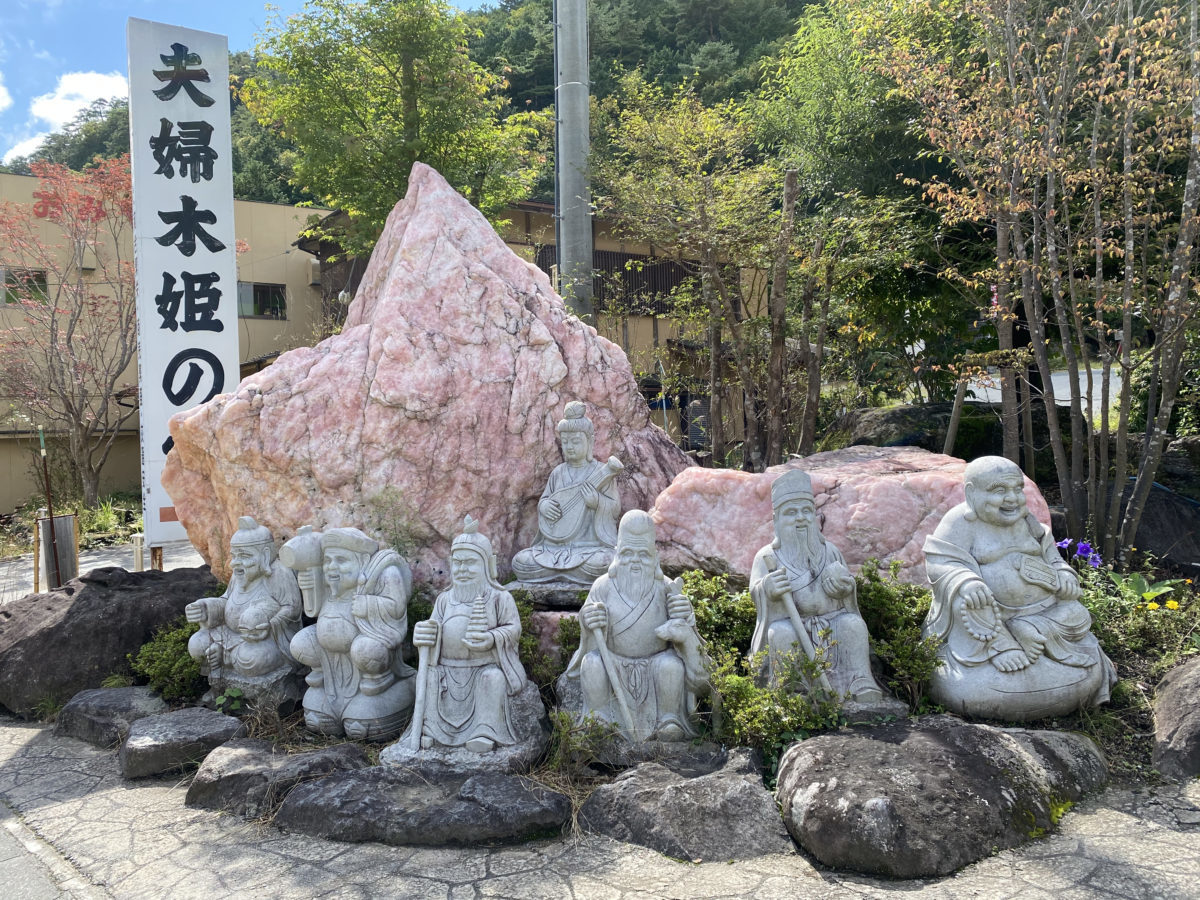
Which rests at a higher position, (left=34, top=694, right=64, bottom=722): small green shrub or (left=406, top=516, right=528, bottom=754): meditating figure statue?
(left=406, top=516, right=528, bottom=754): meditating figure statue

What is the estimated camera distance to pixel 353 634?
5613 millimetres

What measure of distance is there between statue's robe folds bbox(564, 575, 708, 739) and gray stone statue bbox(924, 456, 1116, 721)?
5.04 ft

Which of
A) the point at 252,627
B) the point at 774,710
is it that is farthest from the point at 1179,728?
the point at 252,627

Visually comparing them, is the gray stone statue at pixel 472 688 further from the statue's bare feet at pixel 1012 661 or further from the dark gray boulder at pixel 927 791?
the statue's bare feet at pixel 1012 661

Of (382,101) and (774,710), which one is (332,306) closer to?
(382,101)

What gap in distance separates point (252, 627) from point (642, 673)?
9.71 ft

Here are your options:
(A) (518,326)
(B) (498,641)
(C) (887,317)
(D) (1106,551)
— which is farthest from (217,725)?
(C) (887,317)

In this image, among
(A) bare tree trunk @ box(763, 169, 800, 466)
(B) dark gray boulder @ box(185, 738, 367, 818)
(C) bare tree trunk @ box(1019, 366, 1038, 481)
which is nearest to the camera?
(B) dark gray boulder @ box(185, 738, 367, 818)

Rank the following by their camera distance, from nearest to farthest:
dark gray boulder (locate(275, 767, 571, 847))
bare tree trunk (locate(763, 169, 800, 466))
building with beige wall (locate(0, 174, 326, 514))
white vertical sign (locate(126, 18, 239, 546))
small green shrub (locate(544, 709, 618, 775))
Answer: dark gray boulder (locate(275, 767, 571, 847)) → small green shrub (locate(544, 709, 618, 775)) → white vertical sign (locate(126, 18, 239, 546)) → bare tree trunk (locate(763, 169, 800, 466)) → building with beige wall (locate(0, 174, 326, 514))

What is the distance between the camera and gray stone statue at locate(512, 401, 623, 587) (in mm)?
6508

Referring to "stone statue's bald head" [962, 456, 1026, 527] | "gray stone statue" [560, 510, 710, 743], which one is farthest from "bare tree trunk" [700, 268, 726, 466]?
"gray stone statue" [560, 510, 710, 743]

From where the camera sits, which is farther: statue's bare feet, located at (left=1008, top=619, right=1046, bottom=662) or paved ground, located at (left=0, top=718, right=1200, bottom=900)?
statue's bare feet, located at (left=1008, top=619, right=1046, bottom=662)

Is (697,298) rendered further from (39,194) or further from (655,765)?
(39,194)

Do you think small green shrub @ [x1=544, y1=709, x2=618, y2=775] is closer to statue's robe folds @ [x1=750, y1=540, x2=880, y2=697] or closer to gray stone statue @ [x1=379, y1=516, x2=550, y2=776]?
gray stone statue @ [x1=379, y1=516, x2=550, y2=776]
